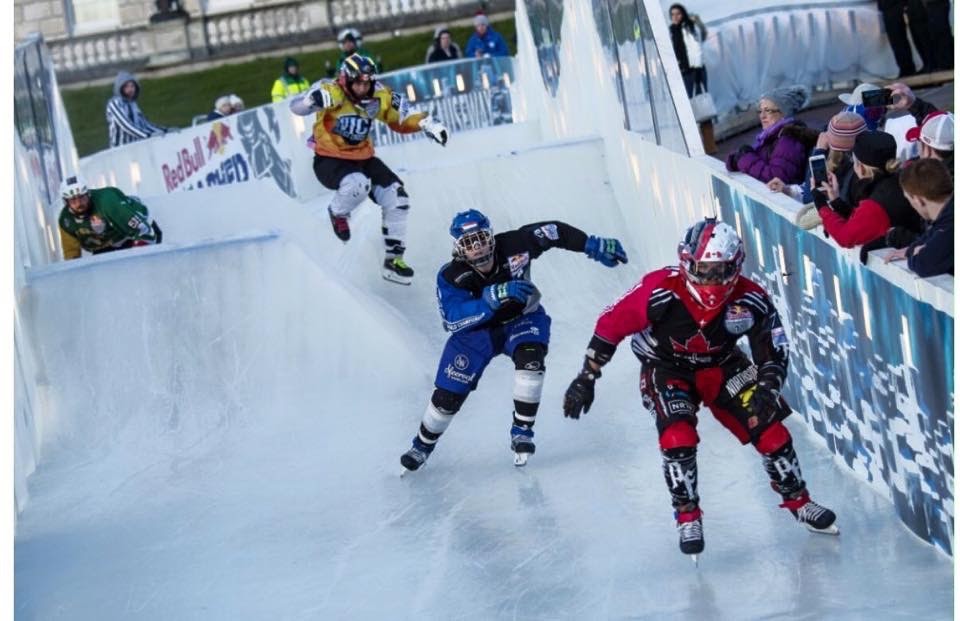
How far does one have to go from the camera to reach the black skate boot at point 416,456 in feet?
31.3

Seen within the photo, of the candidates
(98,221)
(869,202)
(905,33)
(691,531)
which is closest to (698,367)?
(691,531)

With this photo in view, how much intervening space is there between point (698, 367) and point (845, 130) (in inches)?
67.2

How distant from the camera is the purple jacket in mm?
9711

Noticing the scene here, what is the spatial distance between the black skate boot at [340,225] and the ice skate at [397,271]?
1.58ft

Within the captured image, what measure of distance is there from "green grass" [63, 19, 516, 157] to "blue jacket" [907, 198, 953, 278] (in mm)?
26799

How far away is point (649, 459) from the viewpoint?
934cm

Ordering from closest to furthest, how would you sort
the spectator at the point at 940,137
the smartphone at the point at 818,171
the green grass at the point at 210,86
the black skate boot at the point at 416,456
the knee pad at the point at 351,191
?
the spectator at the point at 940,137
the smartphone at the point at 818,171
the black skate boot at the point at 416,456
the knee pad at the point at 351,191
the green grass at the point at 210,86

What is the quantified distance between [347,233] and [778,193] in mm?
5382

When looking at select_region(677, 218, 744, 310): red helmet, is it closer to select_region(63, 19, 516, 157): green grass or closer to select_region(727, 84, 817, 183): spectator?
select_region(727, 84, 817, 183): spectator

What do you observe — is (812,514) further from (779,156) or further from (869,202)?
(779,156)

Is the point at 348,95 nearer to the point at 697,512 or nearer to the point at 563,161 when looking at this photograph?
the point at 563,161

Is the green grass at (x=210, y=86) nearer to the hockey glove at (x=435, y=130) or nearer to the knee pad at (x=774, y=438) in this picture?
the hockey glove at (x=435, y=130)

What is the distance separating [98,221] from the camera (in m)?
13.8

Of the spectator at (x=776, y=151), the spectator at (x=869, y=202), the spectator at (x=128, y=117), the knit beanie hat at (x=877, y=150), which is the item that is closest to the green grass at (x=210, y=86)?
the spectator at (x=128, y=117)
